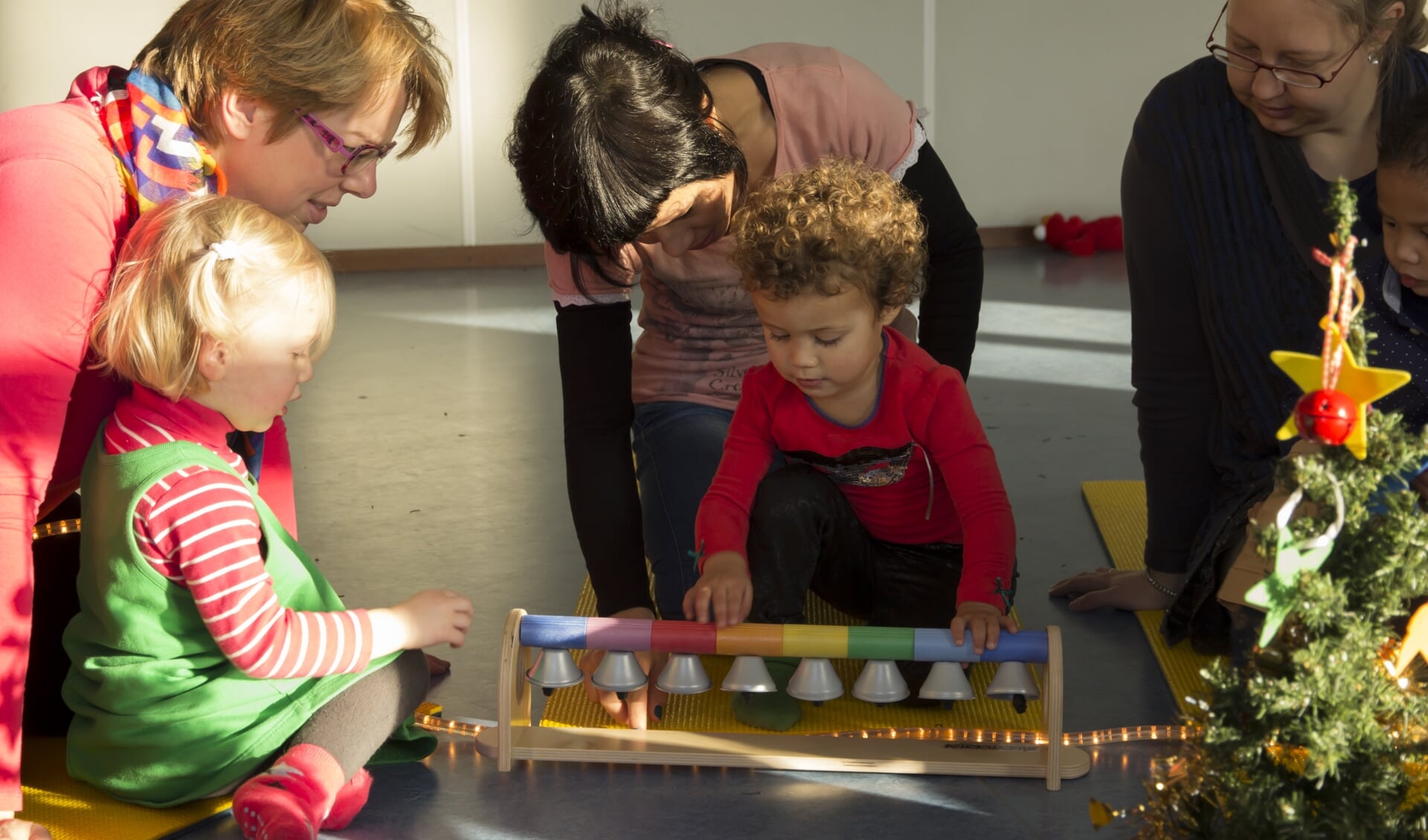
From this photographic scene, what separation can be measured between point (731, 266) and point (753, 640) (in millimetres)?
607

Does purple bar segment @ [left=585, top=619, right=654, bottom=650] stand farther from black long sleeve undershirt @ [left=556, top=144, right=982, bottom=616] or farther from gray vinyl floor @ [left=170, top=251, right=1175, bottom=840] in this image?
black long sleeve undershirt @ [left=556, top=144, right=982, bottom=616]

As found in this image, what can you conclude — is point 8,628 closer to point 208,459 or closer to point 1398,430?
point 208,459

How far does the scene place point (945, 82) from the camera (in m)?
5.79

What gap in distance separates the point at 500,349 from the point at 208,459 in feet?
8.24

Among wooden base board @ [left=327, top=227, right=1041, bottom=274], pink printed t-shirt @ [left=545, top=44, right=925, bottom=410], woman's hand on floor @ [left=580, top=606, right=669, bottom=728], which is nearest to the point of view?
woman's hand on floor @ [left=580, top=606, right=669, bottom=728]

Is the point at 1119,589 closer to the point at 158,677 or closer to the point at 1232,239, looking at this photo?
the point at 1232,239

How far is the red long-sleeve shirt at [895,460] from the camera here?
1.65 meters

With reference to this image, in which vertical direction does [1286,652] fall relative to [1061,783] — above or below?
above

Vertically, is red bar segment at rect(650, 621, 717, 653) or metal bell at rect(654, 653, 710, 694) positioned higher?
red bar segment at rect(650, 621, 717, 653)

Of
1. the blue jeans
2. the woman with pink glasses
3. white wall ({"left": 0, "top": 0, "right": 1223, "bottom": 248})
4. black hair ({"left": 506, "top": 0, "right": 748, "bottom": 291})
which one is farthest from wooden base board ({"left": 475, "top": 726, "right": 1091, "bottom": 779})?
white wall ({"left": 0, "top": 0, "right": 1223, "bottom": 248})

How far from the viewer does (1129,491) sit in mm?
2520

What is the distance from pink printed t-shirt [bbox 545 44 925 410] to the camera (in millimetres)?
1861

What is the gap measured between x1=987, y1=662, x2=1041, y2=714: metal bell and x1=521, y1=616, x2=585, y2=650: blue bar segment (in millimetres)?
446

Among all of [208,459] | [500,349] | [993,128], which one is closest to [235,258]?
[208,459]
